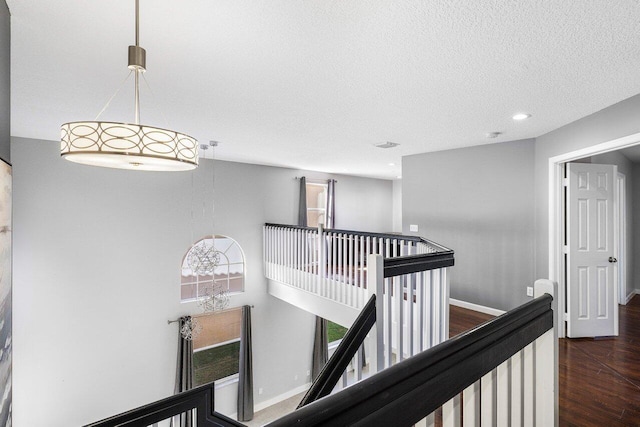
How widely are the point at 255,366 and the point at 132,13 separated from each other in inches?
259

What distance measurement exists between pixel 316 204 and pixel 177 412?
6424 mm

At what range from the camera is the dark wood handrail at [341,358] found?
158 centimetres

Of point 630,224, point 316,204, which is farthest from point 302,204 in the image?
point 630,224

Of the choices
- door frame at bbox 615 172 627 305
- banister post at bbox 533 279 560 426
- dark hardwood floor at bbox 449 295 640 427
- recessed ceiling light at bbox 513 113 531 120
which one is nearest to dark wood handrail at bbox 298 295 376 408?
banister post at bbox 533 279 560 426

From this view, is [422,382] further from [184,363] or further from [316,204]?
[316,204]

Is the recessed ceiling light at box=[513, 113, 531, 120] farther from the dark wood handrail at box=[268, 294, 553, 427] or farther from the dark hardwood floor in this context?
the dark wood handrail at box=[268, 294, 553, 427]

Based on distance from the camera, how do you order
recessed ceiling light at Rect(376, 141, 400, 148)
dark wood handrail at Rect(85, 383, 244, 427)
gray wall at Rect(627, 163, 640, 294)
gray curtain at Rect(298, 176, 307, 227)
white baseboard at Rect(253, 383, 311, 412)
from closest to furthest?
dark wood handrail at Rect(85, 383, 244, 427), recessed ceiling light at Rect(376, 141, 400, 148), gray wall at Rect(627, 163, 640, 294), white baseboard at Rect(253, 383, 311, 412), gray curtain at Rect(298, 176, 307, 227)

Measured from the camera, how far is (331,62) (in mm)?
2184

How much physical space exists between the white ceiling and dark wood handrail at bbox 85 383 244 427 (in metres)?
2.11

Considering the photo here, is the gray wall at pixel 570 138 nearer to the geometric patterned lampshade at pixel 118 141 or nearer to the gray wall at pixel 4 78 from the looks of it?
the geometric patterned lampshade at pixel 118 141

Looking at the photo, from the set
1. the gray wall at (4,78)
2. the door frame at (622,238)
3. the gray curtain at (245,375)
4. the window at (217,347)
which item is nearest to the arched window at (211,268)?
the window at (217,347)

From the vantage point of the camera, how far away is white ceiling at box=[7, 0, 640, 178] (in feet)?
5.42

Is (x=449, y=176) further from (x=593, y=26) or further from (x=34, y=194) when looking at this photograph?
(x=34, y=194)

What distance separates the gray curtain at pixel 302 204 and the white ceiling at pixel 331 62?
11.9ft
